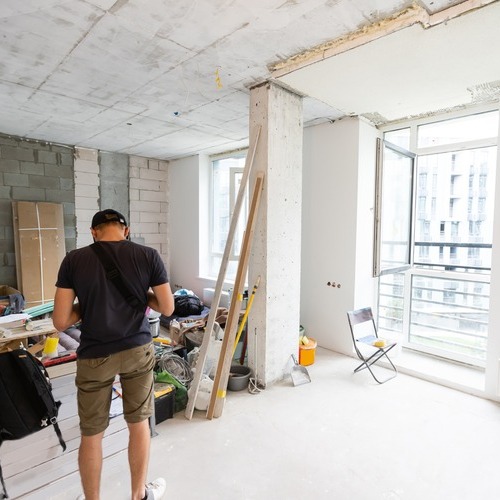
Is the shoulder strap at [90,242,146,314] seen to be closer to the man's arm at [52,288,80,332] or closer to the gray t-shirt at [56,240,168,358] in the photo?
the gray t-shirt at [56,240,168,358]

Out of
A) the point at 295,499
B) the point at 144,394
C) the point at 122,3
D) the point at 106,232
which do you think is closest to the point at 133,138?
the point at 122,3

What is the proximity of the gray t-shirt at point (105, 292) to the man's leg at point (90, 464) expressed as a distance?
408 millimetres

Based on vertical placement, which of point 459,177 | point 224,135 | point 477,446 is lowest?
point 477,446

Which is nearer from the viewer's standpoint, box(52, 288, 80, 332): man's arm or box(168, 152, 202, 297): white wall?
box(52, 288, 80, 332): man's arm

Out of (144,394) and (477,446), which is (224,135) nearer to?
(144,394)

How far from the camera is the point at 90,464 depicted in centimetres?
154

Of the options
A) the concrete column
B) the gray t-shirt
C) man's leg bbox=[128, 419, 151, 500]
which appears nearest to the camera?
the gray t-shirt

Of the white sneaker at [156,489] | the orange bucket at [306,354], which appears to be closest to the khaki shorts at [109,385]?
the white sneaker at [156,489]

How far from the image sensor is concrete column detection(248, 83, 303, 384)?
9.21ft

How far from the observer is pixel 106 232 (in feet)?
5.22

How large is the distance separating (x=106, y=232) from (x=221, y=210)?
401 centimetres

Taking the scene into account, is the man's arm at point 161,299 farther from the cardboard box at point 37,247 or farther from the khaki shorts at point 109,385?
the cardboard box at point 37,247

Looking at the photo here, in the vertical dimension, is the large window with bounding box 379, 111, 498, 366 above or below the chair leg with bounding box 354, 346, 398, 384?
above

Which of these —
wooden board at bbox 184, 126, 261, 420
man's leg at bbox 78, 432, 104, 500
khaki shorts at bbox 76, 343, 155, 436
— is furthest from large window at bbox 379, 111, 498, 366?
man's leg at bbox 78, 432, 104, 500
